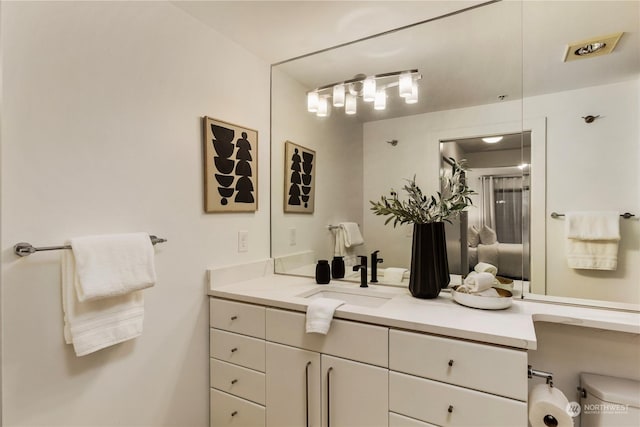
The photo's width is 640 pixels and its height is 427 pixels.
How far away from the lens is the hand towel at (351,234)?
189 centimetres

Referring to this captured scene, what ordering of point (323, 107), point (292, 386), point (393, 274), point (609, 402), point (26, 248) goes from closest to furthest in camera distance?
point (26, 248) → point (609, 402) → point (292, 386) → point (393, 274) → point (323, 107)

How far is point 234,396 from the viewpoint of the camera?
1556mm

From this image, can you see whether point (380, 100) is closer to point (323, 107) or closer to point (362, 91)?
point (362, 91)

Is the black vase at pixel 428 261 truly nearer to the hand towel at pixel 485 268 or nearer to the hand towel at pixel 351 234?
the hand towel at pixel 485 268

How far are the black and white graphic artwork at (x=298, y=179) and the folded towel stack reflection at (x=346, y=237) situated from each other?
0.88 ft

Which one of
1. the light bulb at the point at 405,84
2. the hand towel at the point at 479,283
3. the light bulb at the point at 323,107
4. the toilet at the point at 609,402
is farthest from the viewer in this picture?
the light bulb at the point at 323,107

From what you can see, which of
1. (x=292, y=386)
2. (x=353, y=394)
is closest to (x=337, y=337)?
(x=353, y=394)

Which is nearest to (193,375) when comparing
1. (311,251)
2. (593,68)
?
(311,251)

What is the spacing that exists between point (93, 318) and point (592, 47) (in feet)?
8.29

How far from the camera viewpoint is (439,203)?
1.56m

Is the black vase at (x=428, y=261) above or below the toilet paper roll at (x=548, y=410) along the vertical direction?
above

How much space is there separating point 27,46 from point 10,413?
1199 mm

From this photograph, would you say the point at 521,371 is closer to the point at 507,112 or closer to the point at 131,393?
the point at 507,112

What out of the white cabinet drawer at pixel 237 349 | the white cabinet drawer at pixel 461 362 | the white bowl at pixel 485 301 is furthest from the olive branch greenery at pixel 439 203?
the white cabinet drawer at pixel 237 349
